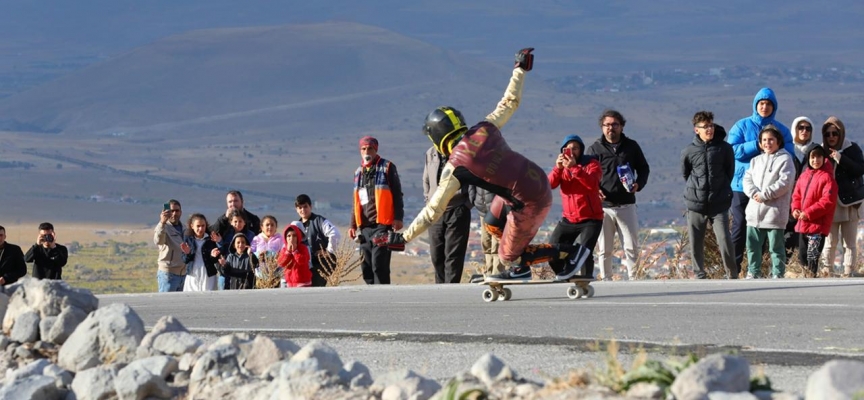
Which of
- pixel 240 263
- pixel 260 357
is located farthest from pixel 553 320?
pixel 240 263

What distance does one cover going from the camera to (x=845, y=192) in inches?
653

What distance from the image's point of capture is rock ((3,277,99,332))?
398 inches

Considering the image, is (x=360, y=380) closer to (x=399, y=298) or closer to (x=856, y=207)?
(x=399, y=298)

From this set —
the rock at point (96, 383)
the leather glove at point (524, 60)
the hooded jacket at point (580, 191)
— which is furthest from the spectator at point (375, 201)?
the rock at point (96, 383)

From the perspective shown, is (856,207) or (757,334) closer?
(757,334)

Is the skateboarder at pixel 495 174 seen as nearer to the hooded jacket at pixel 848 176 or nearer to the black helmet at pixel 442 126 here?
the black helmet at pixel 442 126

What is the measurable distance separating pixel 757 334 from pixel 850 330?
2.09 ft

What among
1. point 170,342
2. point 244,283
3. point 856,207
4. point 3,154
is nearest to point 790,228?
point 856,207

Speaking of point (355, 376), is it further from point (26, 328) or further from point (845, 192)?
point (845, 192)

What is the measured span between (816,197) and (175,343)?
8956 mm

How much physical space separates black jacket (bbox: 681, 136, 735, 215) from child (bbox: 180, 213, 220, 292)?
5244mm

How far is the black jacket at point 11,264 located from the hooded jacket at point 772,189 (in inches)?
300

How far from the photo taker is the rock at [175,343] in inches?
351

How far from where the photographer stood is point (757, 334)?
10.2 meters
